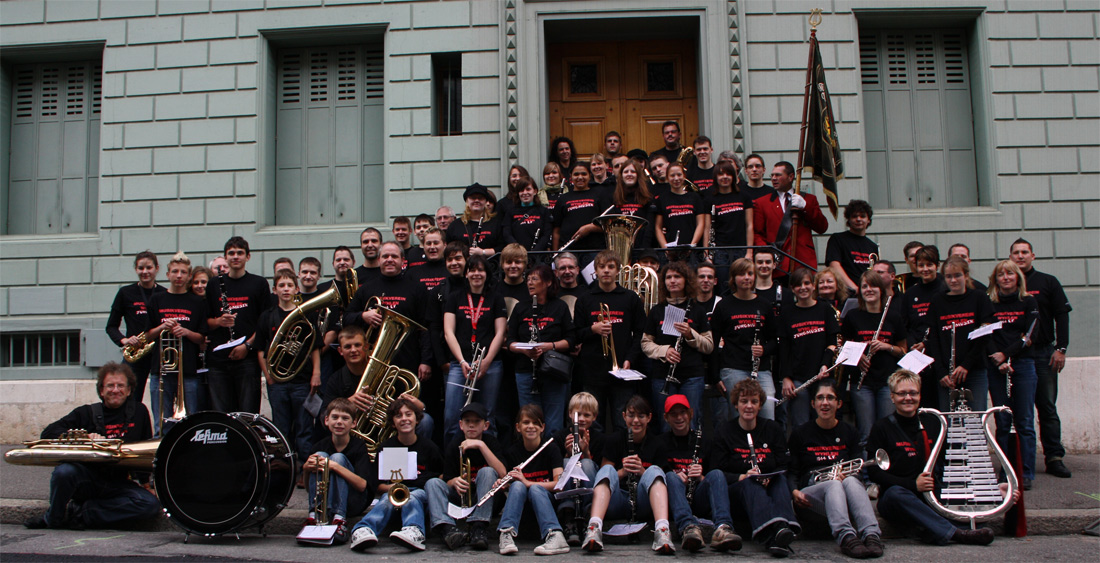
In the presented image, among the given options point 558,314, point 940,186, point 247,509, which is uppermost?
point 940,186

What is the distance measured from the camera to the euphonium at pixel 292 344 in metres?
8.34

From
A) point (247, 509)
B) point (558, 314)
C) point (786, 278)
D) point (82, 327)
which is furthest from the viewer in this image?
point (82, 327)

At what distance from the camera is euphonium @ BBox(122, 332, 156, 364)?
8.58m

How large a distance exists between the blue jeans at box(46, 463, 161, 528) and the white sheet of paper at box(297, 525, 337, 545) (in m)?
1.41

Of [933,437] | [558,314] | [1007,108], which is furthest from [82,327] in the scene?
[1007,108]

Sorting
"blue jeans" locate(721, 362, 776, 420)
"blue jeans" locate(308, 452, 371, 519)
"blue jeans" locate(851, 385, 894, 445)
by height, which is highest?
"blue jeans" locate(721, 362, 776, 420)

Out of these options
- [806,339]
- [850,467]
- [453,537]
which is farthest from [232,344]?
[850,467]

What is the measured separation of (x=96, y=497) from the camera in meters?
7.11

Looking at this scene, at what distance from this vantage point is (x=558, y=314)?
7.99 m

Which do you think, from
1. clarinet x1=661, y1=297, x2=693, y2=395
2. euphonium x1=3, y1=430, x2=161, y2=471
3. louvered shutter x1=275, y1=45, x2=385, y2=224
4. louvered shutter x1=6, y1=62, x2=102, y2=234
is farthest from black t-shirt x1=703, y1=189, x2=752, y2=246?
louvered shutter x1=6, y1=62, x2=102, y2=234

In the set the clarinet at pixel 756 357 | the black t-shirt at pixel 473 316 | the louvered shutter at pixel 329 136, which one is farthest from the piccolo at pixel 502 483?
the louvered shutter at pixel 329 136

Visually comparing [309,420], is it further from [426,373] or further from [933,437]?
[933,437]

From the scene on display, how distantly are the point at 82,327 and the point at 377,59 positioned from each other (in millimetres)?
5660

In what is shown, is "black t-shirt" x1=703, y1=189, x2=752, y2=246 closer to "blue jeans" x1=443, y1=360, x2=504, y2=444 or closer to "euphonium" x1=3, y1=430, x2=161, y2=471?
"blue jeans" x1=443, y1=360, x2=504, y2=444
